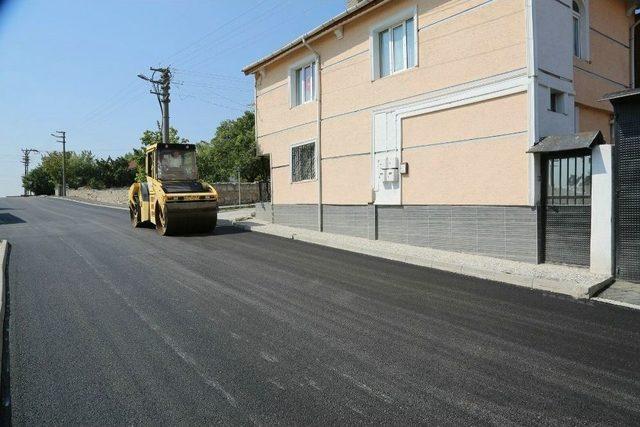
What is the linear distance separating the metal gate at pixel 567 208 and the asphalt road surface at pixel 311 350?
1.93 metres

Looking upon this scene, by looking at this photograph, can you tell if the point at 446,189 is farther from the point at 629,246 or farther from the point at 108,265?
the point at 108,265

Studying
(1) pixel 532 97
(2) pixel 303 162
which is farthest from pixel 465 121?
(2) pixel 303 162

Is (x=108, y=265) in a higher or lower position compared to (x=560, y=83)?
lower

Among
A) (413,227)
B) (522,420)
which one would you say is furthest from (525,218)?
(522,420)

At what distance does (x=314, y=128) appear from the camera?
1459 cm

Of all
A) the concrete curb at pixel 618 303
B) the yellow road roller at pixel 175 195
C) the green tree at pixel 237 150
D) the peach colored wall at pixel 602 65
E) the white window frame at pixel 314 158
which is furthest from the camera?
the green tree at pixel 237 150

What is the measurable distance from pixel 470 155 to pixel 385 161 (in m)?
2.60

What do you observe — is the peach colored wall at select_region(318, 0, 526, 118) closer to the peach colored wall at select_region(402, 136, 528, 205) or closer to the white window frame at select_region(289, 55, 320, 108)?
the white window frame at select_region(289, 55, 320, 108)

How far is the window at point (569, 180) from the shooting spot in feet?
26.4

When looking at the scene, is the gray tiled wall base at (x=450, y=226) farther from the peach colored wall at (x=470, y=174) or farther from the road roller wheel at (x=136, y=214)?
the road roller wheel at (x=136, y=214)

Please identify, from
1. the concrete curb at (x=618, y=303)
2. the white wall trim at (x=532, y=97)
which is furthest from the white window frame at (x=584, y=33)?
the concrete curb at (x=618, y=303)

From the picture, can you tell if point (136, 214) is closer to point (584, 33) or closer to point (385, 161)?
point (385, 161)

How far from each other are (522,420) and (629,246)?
5.63 meters

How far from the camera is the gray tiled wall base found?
28.9ft
